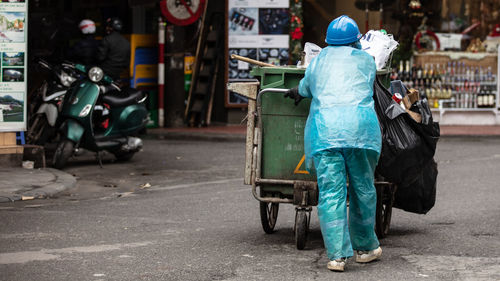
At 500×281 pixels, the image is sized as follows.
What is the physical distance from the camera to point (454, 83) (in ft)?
63.4

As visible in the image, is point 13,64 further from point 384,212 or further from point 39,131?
point 384,212

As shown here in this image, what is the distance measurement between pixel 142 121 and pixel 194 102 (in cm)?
519

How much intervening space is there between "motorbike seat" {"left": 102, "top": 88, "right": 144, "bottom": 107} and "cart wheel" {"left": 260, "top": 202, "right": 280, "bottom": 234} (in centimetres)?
518

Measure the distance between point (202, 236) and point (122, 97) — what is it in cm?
555

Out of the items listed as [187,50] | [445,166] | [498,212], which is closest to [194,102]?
[187,50]

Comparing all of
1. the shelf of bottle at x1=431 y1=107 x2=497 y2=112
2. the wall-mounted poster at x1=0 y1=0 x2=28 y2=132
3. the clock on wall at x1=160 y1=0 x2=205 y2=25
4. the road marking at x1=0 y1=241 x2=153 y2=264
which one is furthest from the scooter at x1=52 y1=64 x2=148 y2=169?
the shelf of bottle at x1=431 y1=107 x2=497 y2=112

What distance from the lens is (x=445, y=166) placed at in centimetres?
1327

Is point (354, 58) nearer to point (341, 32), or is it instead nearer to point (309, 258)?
point (341, 32)

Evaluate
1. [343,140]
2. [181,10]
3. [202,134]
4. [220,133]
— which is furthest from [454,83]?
[343,140]

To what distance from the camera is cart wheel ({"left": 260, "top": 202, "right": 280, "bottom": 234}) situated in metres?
7.88

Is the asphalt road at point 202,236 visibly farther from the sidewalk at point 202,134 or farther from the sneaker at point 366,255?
the sidewalk at point 202,134

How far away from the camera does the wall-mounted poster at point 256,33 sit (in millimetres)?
18219

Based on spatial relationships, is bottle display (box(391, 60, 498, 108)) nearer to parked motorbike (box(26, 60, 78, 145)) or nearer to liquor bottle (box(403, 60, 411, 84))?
liquor bottle (box(403, 60, 411, 84))

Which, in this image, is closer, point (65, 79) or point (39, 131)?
point (65, 79)
